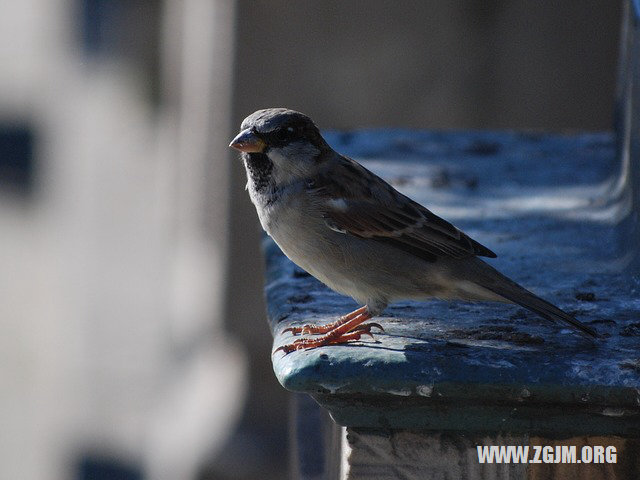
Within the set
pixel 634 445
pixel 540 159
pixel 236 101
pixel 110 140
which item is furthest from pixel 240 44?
pixel 634 445

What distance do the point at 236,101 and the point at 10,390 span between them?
5057 mm

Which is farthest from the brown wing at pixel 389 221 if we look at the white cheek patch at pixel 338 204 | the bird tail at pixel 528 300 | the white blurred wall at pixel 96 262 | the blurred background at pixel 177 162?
the white blurred wall at pixel 96 262

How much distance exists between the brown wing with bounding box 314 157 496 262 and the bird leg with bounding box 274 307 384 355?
0.26 m

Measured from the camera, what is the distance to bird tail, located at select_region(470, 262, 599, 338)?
2678 mm

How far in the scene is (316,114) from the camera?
690 cm

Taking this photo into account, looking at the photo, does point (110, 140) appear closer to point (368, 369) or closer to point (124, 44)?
point (124, 44)

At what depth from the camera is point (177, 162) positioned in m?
9.00

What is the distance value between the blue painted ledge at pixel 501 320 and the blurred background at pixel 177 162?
7.20 ft

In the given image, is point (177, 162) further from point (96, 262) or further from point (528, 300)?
point (528, 300)

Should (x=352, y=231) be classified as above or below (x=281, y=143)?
below

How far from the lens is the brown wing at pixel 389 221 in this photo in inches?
124

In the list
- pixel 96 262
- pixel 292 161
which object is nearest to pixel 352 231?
pixel 292 161

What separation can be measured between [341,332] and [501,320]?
1.38 ft

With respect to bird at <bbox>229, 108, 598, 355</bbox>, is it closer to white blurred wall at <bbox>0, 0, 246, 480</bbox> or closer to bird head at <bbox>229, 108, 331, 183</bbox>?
bird head at <bbox>229, 108, 331, 183</bbox>
